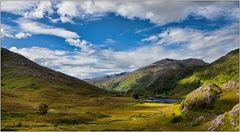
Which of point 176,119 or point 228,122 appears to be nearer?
point 228,122

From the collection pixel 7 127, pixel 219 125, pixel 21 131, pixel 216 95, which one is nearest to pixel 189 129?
pixel 219 125

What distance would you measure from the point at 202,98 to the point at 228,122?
2288cm

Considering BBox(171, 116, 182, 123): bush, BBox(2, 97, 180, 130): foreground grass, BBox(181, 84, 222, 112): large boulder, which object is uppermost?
BBox(181, 84, 222, 112): large boulder

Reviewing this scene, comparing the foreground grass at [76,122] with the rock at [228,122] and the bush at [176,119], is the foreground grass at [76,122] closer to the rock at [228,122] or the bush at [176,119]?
the bush at [176,119]

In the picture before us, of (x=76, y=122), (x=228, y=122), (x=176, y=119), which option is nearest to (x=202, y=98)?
(x=176, y=119)

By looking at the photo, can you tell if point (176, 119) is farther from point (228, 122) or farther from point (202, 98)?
point (228, 122)

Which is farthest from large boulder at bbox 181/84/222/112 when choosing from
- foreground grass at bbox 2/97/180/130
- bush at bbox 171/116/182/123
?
foreground grass at bbox 2/97/180/130

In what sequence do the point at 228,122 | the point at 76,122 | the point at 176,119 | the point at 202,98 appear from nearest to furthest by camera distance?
the point at 228,122 → the point at 176,119 → the point at 202,98 → the point at 76,122

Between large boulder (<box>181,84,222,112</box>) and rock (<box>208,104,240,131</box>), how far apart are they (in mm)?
15386

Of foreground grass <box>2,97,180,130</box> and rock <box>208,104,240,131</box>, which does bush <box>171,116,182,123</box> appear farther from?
rock <box>208,104,240,131</box>

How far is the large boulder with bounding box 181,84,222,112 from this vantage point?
291ft

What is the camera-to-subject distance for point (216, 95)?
89.7 meters

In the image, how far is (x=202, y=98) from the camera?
294 feet

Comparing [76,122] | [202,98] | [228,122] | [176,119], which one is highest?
[202,98]
